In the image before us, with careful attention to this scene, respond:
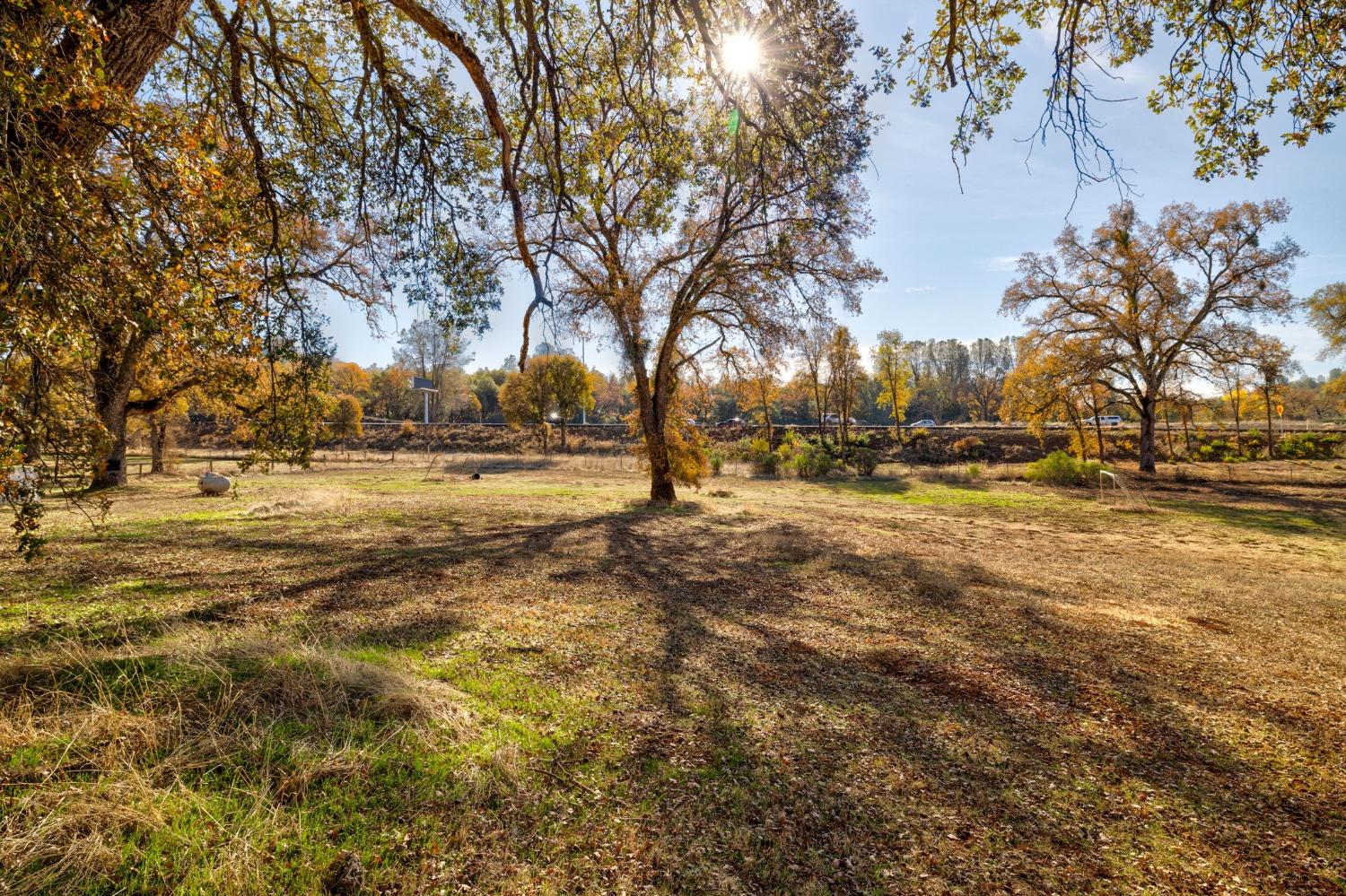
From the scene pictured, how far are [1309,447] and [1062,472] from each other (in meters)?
24.2

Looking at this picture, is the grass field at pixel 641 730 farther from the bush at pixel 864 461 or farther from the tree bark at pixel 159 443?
the bush at pixel 864 461

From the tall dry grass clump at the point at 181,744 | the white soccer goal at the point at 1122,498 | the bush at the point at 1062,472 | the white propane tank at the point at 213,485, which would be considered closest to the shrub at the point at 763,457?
the bush at the point at 1062,472

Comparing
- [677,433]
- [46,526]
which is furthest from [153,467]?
[677,433]

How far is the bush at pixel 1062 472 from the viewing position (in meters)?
24.7

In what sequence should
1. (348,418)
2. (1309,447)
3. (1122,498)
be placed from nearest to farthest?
(1122,498) < (1309,447) < (348,418)

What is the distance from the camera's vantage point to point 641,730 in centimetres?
330

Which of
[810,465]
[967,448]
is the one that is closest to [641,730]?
[810,465]

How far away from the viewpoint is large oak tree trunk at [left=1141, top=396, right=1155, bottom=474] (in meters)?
26.5

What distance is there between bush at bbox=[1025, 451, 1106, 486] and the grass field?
1990 centimetres

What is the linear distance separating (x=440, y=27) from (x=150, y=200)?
8.74 feet

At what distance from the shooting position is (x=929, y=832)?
2.57 meters

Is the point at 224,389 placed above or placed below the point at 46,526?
above

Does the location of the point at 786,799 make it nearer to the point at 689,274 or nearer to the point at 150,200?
the point at 150,200

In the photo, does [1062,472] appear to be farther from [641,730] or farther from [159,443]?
[159,443]
